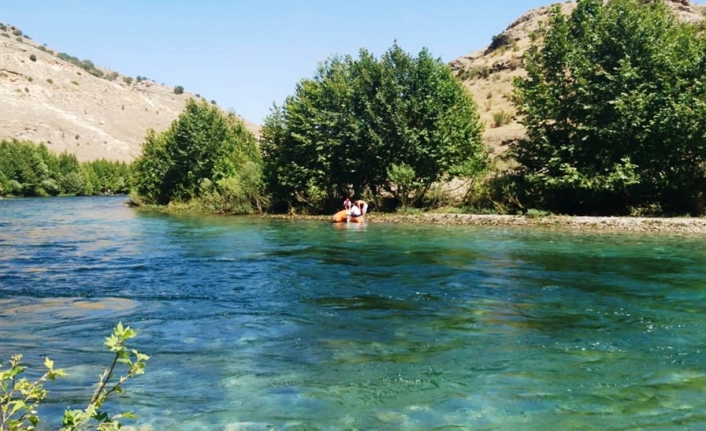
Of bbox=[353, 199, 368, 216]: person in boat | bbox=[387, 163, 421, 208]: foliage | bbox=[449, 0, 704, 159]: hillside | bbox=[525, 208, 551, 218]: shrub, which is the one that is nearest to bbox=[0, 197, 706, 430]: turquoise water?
bbox=[525, 208, 551, 218]: shrub

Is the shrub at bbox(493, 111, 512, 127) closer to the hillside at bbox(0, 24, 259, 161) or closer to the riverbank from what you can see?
the riverbank

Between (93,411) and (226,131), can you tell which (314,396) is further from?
(226,131)

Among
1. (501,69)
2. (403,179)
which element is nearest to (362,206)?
(403,179)

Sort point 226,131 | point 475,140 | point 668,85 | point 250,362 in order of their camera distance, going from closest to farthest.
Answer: point 250,362, point 668,85, point 475,140, point 226,131

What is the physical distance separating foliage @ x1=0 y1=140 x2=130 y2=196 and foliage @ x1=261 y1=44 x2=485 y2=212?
5906cm

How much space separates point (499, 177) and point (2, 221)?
28725mm

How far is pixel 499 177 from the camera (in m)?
31.4

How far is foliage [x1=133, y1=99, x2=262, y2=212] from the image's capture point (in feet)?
156

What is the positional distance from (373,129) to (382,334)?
2578 centimetres

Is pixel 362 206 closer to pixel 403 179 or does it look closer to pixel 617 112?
pixel 403 179

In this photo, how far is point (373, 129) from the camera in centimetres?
3375

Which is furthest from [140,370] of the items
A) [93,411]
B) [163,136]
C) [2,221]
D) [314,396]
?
[163,136]

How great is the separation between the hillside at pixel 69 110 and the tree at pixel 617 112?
10205 centimetres

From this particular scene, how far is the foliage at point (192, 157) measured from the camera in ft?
156
